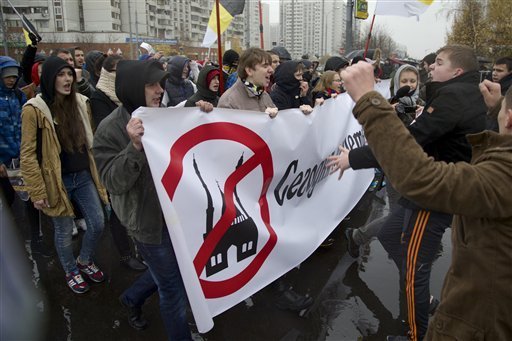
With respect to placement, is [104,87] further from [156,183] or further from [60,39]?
[60,39]

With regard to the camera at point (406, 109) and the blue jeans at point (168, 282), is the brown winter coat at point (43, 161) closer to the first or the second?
the blue jeans at point (168, 282)

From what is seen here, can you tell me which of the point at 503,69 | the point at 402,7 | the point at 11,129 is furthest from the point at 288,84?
the point at 503,69

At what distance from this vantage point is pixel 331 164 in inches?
112

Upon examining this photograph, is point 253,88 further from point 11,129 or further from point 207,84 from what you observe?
point 11,129

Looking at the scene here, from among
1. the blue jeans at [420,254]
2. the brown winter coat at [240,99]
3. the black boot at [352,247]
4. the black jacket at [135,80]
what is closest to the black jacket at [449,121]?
the blue jeans at [420,254]

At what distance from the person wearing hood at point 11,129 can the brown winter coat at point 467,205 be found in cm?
408

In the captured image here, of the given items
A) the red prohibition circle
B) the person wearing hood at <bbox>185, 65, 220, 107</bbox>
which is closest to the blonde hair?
the person wearing hood at <bbox>185, 65, 220, 107</bbox>

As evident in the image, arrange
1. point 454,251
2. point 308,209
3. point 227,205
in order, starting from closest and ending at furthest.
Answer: point 454,251, point 227,205, point 308,209

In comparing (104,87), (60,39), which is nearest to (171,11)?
(60,39)

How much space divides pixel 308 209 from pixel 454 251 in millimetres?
2020

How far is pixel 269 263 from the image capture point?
301 centimetres

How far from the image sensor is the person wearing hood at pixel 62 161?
3260mm

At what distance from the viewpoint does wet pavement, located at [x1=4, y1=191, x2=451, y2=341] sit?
3.07 m

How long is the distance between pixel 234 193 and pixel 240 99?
1.10 m
